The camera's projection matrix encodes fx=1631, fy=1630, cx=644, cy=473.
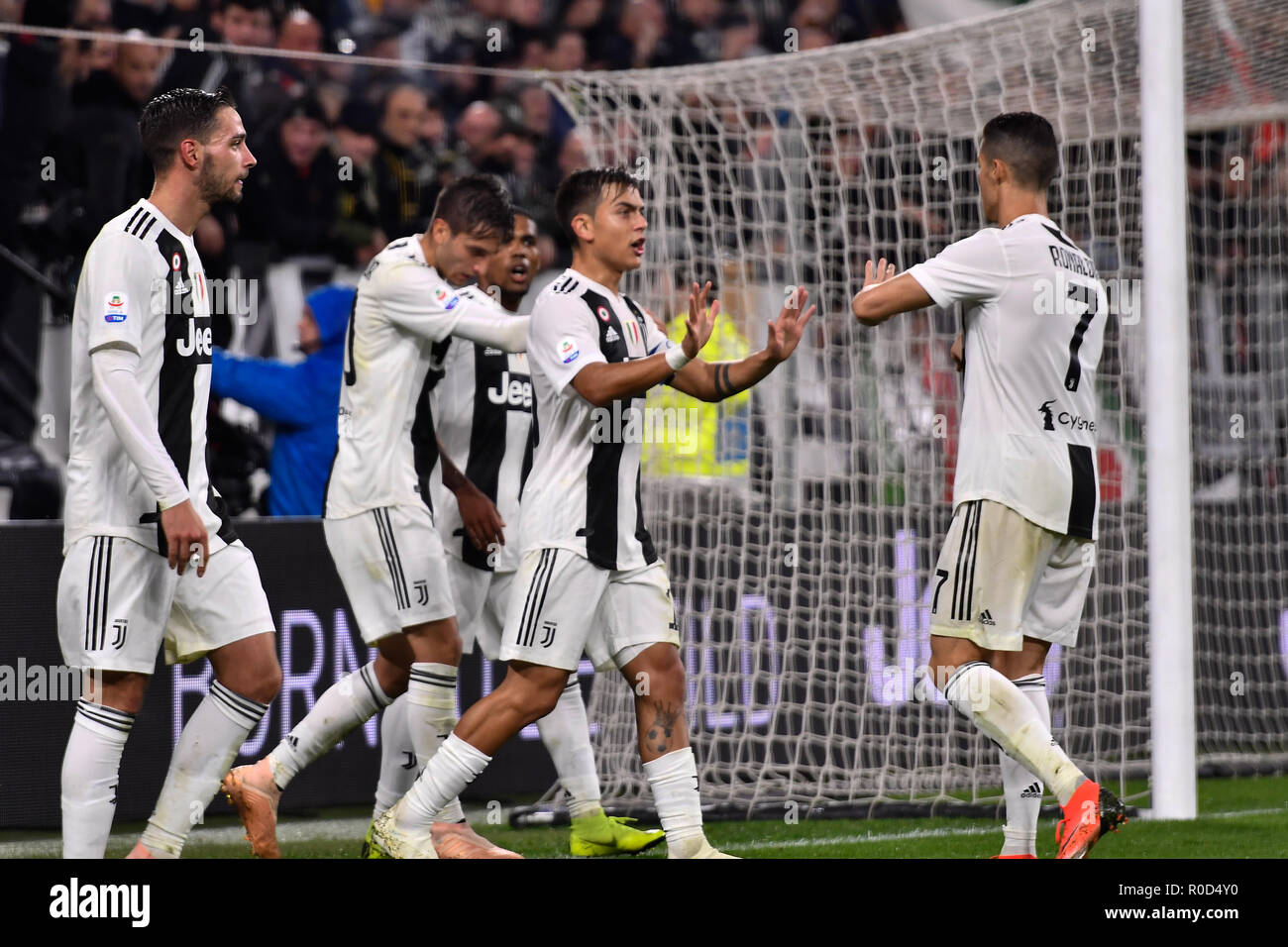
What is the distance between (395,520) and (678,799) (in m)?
1.42

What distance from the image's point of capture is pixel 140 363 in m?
4.31

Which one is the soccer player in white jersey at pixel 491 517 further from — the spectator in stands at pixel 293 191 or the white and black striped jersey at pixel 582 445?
the spectator in stands at pixel 293 191

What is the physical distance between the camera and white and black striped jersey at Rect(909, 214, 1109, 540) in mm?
4688

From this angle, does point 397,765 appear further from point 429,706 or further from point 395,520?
point 395,520

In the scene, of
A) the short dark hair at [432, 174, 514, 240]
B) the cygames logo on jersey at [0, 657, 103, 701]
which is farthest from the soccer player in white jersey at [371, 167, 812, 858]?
the cygames logo on jersey at [0, 657, 103, 701]

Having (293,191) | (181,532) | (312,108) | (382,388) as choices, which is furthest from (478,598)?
(312,108)

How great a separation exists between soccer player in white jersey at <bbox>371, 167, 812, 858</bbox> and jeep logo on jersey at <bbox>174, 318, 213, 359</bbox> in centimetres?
95

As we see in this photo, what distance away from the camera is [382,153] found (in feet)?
28.7

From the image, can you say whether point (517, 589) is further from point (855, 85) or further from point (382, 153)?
point (382, 153)

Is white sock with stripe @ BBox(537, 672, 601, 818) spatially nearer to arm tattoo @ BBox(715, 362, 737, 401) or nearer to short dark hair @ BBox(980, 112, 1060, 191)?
arm tattoo @ BBox(715, 362, 737, 401)

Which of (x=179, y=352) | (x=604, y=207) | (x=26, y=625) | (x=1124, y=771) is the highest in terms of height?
(x=604, y=207)
